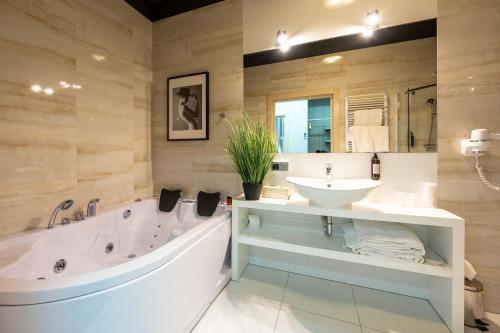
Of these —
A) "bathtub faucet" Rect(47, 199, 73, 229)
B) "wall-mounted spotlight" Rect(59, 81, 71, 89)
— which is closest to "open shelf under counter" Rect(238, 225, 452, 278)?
"bathtub faucet" Rect(47, 199, 73, 229)

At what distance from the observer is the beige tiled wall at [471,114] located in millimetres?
1381

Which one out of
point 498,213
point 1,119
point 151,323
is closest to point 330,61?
point 498,213

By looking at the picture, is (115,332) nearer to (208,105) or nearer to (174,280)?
(174,280)

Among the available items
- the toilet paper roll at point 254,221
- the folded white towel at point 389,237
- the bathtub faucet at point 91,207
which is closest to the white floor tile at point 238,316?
the toilet paper roll at point 254,221

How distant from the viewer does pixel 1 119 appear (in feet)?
4.09

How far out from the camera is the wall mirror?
1.56 m

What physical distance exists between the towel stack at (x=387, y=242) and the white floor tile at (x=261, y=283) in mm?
632

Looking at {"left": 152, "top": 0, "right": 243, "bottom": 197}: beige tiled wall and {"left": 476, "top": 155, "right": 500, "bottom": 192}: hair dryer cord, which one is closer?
{"left": 476, "top": 155, "right": 500, "bottom": 192}: hair dryer cord

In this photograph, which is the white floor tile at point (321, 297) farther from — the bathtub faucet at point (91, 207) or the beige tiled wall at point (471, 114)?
the bathtub faucet at point (91, 207)

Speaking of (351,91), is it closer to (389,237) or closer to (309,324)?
(389,237)

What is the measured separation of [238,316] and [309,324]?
0.44 m

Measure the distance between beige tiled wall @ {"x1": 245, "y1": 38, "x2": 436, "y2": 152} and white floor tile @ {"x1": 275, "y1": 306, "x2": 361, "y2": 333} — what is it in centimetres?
119

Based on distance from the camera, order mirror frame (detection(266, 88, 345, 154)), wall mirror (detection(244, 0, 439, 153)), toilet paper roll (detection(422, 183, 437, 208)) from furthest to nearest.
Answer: mirror frame (detection(266, 88, 345, 154)) < wall mirror (detection(244, 0, 439, 153)) < toilet paper roll (detection(422, 183, 437, 208))

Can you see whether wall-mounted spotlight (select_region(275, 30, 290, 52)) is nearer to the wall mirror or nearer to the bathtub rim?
the wall mirror
